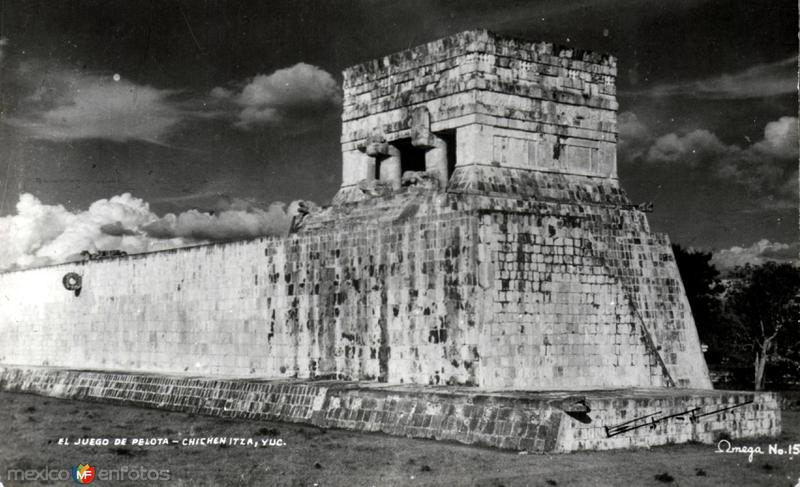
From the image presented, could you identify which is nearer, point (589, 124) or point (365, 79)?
point (589, 124)

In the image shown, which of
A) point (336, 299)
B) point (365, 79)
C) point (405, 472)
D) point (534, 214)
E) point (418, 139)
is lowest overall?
point (405, 472)

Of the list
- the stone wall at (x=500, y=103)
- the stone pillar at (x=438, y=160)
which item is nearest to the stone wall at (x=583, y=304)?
the stone wall at (x=500, y=103)

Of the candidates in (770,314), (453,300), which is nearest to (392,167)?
(453,300)

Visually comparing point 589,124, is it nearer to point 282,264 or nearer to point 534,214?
point 534,214

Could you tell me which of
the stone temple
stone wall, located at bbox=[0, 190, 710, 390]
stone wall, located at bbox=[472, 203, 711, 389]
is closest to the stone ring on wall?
the stone temple

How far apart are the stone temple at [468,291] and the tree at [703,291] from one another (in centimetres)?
1638

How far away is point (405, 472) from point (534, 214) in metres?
6.90

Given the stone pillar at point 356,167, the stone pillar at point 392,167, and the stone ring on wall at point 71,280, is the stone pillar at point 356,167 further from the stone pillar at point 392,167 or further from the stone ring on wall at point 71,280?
the stone ring on wall at point 71,280

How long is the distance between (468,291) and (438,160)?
408cm

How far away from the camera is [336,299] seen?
21.6 m

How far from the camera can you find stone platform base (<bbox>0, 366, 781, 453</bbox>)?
1482 cm

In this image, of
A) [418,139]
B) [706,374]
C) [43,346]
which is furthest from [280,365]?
[43,346]

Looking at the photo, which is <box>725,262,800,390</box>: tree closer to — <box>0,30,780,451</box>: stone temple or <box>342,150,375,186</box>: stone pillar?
<box>0,30,780,451</box>: stone temple

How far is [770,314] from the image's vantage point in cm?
3566
